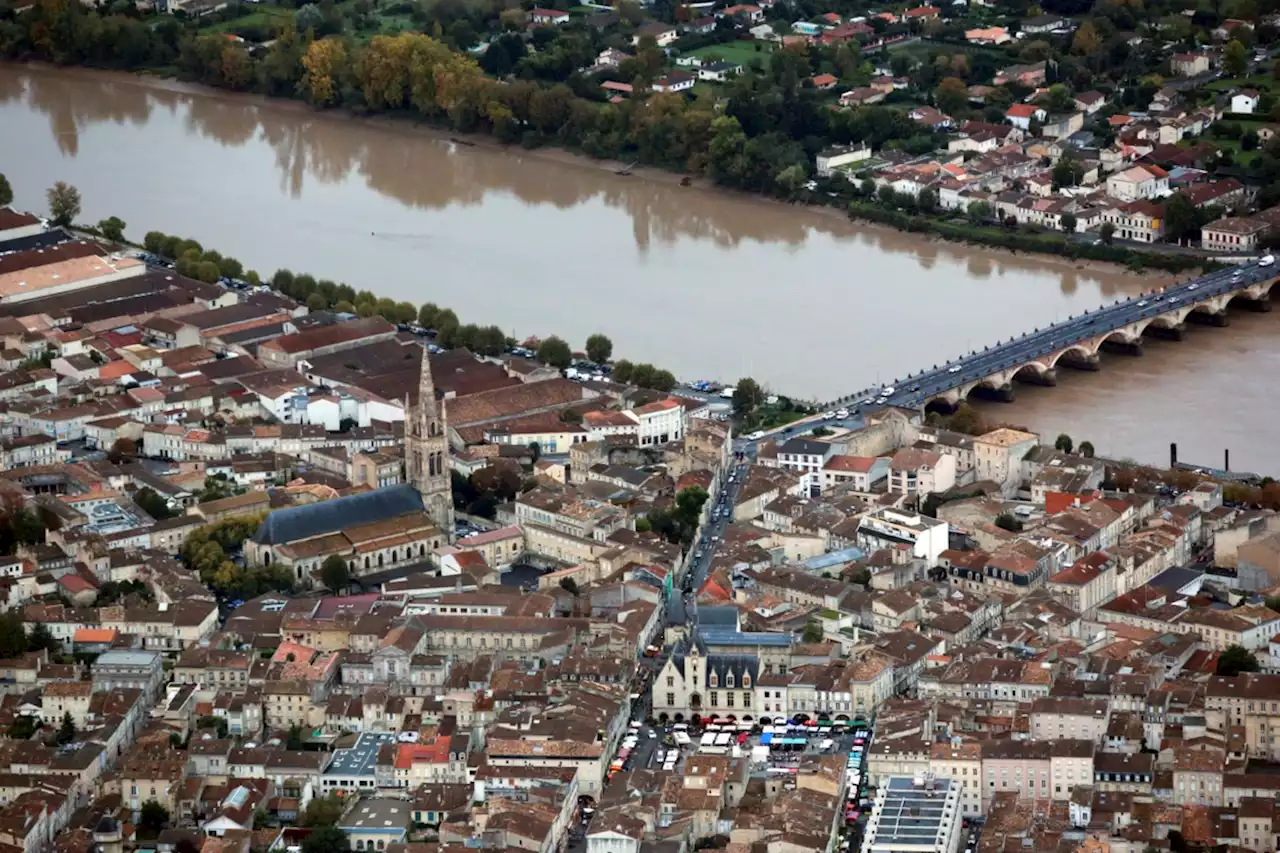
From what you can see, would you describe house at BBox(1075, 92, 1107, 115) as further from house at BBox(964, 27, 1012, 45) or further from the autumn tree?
the autumn tree

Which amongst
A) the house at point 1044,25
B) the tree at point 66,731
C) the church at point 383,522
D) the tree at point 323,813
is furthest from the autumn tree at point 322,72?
the tree at point 323,813

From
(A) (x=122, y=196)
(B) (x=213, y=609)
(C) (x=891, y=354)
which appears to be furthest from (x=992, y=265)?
(B) (x=213, y=609)

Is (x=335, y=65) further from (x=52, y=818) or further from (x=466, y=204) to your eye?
(x=52, y=818)

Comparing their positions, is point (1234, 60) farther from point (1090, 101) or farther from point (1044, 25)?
point (1044, 25)

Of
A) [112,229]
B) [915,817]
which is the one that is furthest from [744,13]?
[915,817]

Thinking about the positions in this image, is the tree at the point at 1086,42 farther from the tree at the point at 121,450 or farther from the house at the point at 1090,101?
the tree at the point at 121,450
